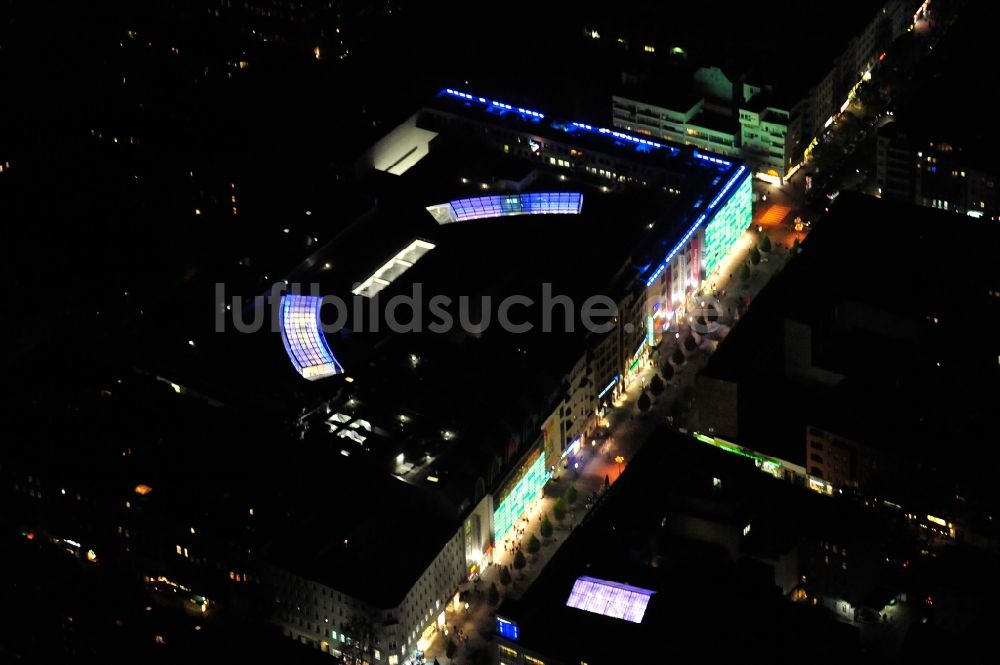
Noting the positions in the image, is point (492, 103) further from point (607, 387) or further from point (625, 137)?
point (607, 387)

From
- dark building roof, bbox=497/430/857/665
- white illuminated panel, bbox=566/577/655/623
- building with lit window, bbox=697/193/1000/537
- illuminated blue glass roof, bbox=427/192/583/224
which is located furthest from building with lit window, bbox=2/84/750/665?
white illuminated panel, bbox=566/577/655/623

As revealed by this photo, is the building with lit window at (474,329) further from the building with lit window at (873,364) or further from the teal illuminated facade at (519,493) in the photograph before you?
the building with lit window at (873,364)

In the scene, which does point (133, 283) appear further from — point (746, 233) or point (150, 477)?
point (746, 233)

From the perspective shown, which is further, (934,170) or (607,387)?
(934,170)

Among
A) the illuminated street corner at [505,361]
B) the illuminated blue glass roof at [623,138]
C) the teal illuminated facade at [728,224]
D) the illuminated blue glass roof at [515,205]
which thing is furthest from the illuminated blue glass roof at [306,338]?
the teal illuminated facade at [728,224]

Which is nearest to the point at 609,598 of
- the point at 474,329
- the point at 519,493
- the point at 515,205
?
the point at 519,493

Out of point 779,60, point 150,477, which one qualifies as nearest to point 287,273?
point 150,477
